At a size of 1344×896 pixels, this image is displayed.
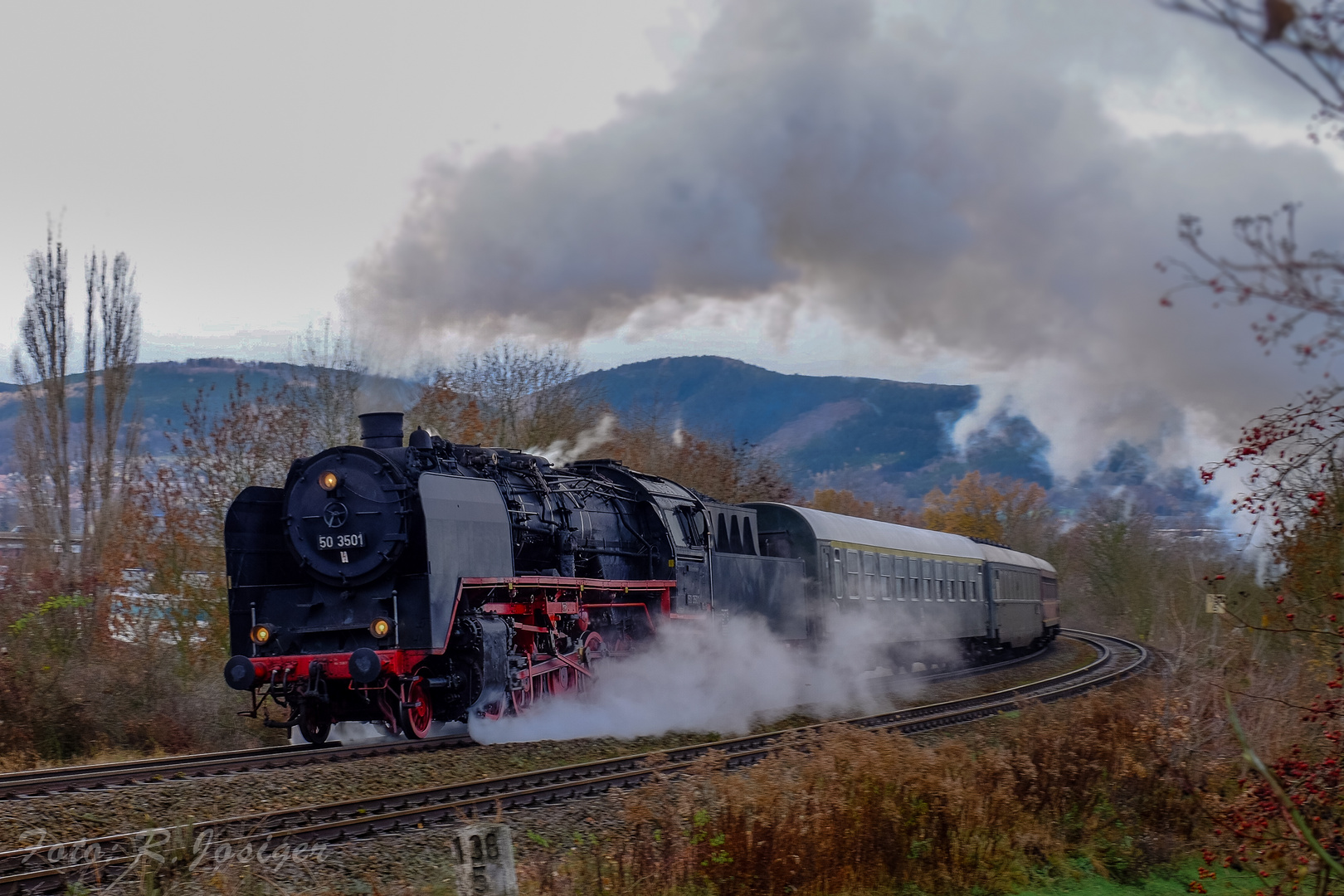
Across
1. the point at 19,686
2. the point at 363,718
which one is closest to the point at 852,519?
the point at 363,718

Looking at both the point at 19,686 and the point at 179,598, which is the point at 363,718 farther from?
the point at 179,598

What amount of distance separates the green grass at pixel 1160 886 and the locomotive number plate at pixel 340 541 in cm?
771

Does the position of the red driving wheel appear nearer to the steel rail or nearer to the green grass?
the steel rail

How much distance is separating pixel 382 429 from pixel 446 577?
230 centimetres

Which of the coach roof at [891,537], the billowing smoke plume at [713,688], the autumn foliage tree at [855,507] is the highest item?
the autumn foliage tree at [855,507]

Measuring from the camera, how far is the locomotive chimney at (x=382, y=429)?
14.0 m

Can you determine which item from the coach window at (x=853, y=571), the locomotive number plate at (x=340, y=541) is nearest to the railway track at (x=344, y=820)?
the locomotive number plate at (x=340, y=541)

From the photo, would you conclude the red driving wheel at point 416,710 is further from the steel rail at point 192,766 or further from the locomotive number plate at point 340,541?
the locomotive number plate at point 340,541

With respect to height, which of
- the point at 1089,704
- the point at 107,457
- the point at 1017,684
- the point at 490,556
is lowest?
the point at 1017,684

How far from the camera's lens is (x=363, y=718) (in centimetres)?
1350

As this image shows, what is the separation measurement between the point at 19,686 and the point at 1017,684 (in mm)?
18665

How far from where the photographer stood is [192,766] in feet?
40.2

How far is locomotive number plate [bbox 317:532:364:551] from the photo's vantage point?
12922 mm

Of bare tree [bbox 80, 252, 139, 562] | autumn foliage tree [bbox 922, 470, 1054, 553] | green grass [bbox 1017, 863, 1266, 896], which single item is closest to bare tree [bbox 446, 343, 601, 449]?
bare tree [bbox 80, 252, 139, 562]
